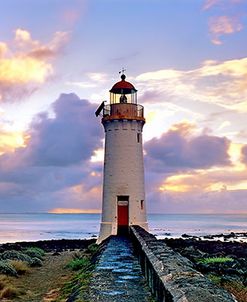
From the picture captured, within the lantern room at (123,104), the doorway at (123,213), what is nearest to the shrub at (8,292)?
the doorway at (123,213)

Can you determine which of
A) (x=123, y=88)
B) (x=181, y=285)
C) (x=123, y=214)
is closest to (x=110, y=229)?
(x=123, y=214)

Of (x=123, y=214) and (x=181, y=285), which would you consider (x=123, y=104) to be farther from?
(x=181, y=285)

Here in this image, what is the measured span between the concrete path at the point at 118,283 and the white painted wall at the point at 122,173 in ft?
38.6

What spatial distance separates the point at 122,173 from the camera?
2294 centimetres

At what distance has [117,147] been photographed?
23188 mm

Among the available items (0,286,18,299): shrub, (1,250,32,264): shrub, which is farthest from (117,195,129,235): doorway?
(0,286,18,299): shrub

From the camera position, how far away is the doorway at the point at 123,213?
75.6ft

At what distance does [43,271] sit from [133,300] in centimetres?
1143

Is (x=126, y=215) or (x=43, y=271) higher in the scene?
(x=126, y=215)

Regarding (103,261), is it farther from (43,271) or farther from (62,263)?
(62,263)

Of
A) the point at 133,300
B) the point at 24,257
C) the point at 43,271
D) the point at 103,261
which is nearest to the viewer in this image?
the point at 133,300

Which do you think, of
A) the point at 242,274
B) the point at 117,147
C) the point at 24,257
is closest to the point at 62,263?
the point at 24,257

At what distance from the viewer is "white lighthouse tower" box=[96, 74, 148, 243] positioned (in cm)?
2297

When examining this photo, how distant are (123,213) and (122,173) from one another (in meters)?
1.92
